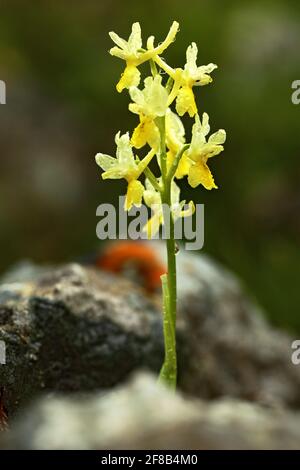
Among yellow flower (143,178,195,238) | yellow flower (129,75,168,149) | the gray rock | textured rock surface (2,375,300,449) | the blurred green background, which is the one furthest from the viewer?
the blurred green background

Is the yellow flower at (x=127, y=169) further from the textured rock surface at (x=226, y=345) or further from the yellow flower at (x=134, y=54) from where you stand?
the textured rock surface at (x=226, y=345)

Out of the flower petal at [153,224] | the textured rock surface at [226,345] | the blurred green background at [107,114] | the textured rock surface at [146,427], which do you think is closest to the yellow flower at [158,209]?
the flower petal at [153,224]

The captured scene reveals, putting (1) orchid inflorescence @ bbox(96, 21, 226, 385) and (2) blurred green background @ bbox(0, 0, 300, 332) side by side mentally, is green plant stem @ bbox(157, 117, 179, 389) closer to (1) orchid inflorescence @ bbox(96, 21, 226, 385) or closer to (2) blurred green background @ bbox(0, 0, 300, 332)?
(1) orchid inflorescence @ bbox(96, 21, 226, 385)

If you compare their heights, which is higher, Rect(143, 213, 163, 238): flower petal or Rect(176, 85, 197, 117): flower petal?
Rect(176, 85, 197, 117): flower petal

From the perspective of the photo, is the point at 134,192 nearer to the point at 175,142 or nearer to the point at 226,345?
the point at 175,142

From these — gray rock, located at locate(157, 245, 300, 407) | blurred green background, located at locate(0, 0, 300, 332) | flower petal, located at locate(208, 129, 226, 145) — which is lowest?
gray rock, located at locate(157, 245, 300, 407)

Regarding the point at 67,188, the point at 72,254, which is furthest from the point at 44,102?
the point at 72,254

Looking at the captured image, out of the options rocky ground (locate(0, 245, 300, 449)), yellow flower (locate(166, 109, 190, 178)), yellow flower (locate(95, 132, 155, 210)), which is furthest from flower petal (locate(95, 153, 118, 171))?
rocky ground (locate(0, 245, 300, 449))
